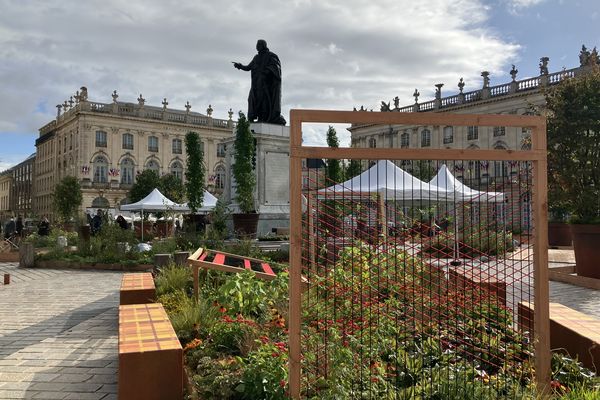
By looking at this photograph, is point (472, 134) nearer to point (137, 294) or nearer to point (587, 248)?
point (587, 248)

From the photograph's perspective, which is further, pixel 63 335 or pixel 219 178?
pixel 219 178

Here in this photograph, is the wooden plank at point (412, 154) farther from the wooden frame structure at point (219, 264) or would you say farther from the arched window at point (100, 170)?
the arched window at point (100, 170)

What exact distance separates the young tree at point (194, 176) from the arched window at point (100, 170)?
179 feet

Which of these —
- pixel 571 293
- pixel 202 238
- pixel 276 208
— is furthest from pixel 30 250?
pixel 571 293

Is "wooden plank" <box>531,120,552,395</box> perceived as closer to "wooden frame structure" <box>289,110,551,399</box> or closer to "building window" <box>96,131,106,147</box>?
"wooden frame structure" <box>289,110,551,399</box>

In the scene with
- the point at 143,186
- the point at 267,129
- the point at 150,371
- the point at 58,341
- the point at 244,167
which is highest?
the point at 143,186

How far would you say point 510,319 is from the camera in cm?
496

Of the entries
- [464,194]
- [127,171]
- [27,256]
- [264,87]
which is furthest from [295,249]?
[127,171]

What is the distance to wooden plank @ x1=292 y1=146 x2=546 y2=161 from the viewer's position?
125 inches

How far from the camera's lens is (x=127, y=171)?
3100 inches

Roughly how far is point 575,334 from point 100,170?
78.3 metres

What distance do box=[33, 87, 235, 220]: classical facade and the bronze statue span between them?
2129 inches

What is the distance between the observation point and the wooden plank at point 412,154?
3.19 metres

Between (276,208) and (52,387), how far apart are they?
16008mm
